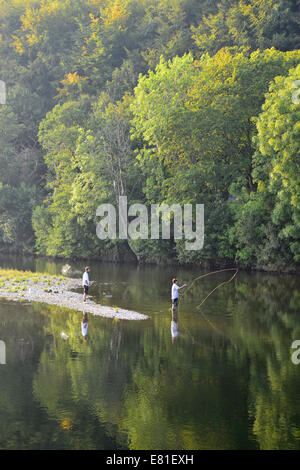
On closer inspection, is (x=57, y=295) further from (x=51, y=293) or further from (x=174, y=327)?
(x=174, y=327)

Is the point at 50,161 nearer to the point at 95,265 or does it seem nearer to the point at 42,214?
the point at 42,214

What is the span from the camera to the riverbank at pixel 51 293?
25.4 m

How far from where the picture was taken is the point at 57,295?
3016 cm

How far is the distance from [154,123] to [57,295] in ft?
72.8

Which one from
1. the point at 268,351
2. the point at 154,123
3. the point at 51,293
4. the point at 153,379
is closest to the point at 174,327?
the point at 268,351

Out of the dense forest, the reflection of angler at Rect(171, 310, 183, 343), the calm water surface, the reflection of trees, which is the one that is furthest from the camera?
the dense forest

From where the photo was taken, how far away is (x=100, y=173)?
52719 millimetres

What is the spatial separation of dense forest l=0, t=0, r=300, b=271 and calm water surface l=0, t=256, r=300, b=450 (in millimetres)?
15983

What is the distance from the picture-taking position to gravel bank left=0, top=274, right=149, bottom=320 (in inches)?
995

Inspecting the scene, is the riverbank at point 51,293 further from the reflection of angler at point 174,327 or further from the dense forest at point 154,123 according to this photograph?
the dense forest at point 154,123

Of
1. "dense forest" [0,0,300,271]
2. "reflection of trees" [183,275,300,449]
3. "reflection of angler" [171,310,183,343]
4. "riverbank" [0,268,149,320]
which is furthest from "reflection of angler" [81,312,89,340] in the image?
"dense forest" [0,0,300,271]

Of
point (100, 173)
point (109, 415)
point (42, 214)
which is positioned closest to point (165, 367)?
point (109, 415)

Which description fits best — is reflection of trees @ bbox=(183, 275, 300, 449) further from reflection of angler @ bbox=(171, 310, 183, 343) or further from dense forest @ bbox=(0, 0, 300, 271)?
dense forest @ bbox=(0, 0, 300, 271)
